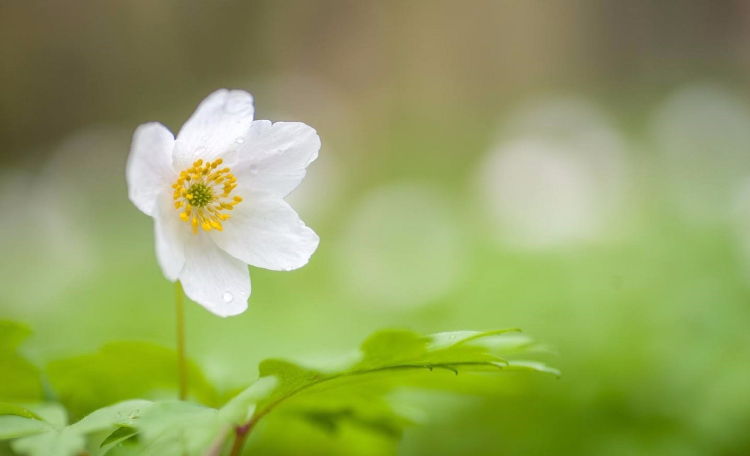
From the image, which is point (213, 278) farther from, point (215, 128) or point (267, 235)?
point (215, 128)

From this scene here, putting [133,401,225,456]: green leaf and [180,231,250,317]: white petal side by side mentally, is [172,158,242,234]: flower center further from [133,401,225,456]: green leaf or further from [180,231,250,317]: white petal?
[133,401,225,456]: green leaf

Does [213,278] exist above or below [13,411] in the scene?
above

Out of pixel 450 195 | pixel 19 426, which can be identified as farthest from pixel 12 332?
pixel 450 195

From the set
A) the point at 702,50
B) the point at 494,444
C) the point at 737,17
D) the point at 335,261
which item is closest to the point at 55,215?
the point at 335,261

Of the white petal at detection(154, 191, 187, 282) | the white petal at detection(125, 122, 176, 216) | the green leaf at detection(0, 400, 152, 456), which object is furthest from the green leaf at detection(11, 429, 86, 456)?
the white petal at detection(125, 122, 176, 216)

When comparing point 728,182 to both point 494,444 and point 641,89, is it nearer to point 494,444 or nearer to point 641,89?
point 494,444

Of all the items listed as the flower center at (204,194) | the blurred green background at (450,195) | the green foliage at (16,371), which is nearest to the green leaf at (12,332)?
the green foliage at (16,371)
